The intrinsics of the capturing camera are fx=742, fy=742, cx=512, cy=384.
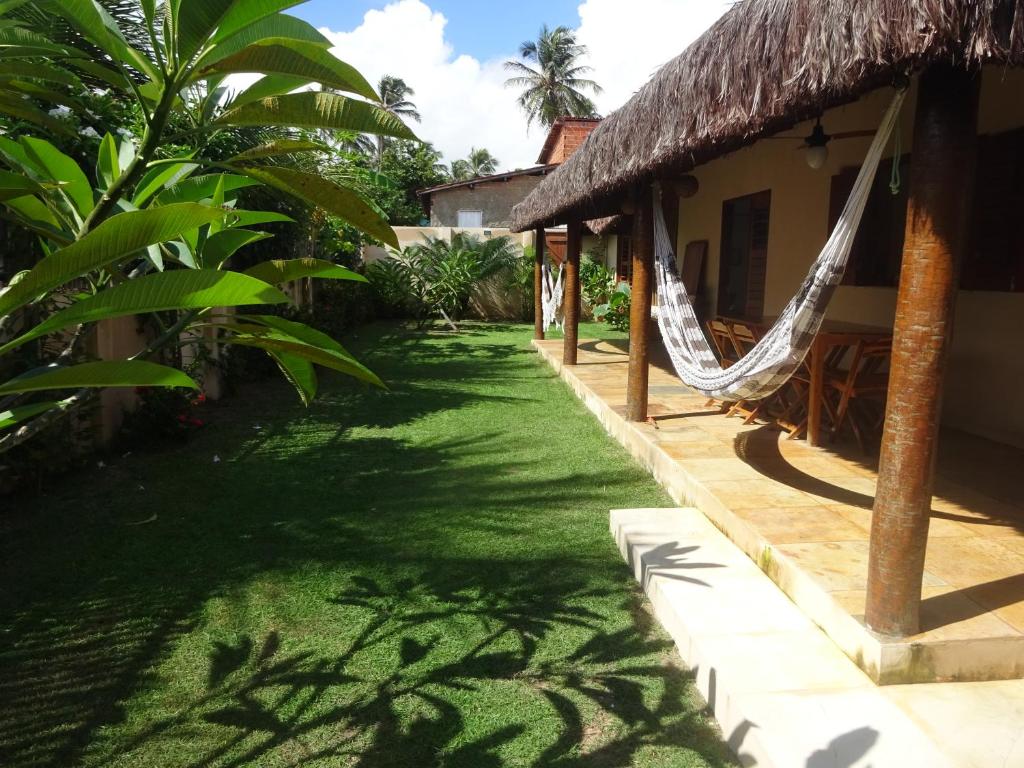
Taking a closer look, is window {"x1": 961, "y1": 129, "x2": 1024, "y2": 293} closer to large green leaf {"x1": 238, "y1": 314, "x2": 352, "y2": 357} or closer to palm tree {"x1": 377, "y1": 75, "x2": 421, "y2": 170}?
large green leaf {"x1": 238, "y1": 314, "x2": 352, "y2": 357}

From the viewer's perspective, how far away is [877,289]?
18.7 feet

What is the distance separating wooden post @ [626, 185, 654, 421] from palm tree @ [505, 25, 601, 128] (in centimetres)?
3564

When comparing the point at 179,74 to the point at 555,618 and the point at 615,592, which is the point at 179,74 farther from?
the point at 615,592

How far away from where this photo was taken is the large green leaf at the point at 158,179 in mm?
1353

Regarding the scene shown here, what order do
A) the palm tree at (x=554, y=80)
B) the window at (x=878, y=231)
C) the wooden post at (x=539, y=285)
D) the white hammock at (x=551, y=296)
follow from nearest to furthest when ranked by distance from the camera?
the window at (x=878, y=231) < the white hammock at (x=551, y=296) < the wooden post at (x=539, y=285) < the palm tree at (x=554, y=80)

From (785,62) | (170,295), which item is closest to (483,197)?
(785,62)

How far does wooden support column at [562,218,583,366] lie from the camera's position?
852cm

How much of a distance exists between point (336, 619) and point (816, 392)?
3.22 m

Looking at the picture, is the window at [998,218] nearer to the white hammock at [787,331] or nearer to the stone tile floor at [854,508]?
the stone tile floor at [854,508]

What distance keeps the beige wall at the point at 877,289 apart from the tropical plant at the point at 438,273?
6.24 metres

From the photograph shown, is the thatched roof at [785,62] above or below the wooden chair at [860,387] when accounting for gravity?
above

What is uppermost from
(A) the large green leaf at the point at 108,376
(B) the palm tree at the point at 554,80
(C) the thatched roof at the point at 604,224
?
(B) the palm tree at the point at 554,80

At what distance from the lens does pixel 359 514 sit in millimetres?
4055

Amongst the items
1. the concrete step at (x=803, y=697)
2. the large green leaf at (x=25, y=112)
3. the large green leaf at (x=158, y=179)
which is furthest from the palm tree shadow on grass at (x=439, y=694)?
the large green leaf at (x=25, y=112)
